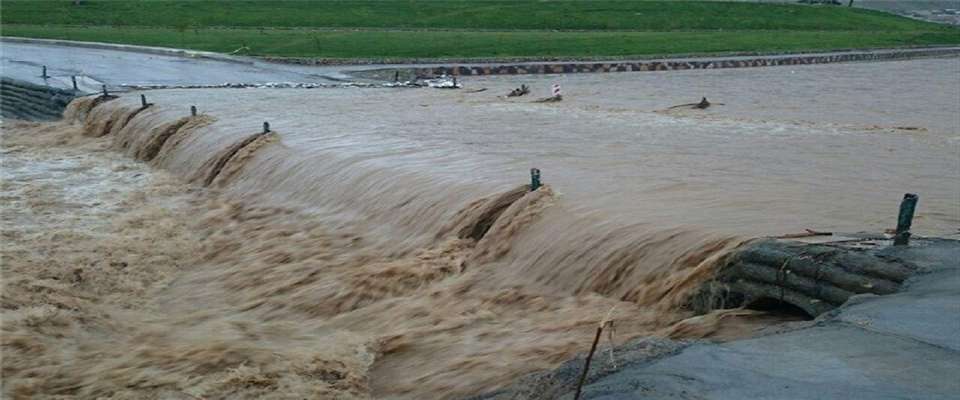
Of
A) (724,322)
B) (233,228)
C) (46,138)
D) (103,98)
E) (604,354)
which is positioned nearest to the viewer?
(604,354)

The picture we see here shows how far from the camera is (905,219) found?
27.5 ft

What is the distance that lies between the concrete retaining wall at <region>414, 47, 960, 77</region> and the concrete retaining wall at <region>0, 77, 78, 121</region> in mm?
13197

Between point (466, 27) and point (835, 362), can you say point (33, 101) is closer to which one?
point (835, 362)

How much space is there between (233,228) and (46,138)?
1091cm

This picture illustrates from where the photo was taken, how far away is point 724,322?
7.68 metres

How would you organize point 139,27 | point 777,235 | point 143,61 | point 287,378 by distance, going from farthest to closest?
point 139,27, point 143,61, point 777,235, point 287,378

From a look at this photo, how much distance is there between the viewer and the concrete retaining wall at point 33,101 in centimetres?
2667

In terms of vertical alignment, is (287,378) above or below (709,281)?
below

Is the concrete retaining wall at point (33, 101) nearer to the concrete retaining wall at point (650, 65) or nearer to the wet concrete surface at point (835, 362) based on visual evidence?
A: the concrete retaining wall at point (650, 65)

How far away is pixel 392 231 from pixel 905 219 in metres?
5.97

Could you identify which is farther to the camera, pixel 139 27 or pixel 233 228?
pixel 139 27

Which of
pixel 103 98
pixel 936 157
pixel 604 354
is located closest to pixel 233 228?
pixel 604 354

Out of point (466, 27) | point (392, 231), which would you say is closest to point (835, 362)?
point (392, 231)

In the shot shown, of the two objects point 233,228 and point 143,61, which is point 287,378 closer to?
point 233,228
